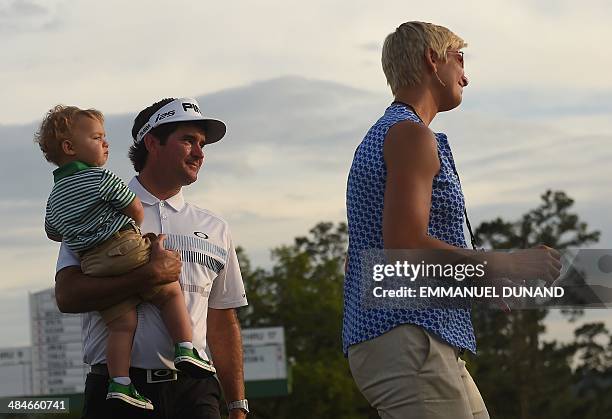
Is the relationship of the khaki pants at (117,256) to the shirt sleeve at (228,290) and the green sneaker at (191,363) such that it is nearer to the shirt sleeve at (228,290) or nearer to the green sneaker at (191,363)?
the green sneaker at (191,363)

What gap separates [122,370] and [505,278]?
212cm

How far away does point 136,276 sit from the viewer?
6.14 m

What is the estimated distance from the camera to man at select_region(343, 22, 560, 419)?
4645 mm

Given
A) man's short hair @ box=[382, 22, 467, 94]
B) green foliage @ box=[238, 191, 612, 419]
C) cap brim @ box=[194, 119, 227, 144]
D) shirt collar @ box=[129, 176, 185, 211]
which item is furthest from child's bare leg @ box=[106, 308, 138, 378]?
green foliage @ box=[238, 191, 612, 419]

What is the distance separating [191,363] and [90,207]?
32.0 inches

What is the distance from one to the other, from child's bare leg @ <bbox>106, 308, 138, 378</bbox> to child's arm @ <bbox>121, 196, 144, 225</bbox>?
1.40ft

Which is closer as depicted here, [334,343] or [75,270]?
[75,270]

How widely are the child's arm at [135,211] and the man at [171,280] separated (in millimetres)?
140

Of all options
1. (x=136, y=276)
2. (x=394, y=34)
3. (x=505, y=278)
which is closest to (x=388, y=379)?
(x=505, y=278)

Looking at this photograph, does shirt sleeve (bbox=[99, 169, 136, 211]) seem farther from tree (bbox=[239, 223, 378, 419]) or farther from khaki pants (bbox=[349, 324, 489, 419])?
tree (bbox=[239, 223, 378, 419])

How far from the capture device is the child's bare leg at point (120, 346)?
241 inches

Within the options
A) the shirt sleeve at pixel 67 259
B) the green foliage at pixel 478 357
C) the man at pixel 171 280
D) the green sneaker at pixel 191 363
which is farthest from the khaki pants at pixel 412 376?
the green foliage at pixel 478 357

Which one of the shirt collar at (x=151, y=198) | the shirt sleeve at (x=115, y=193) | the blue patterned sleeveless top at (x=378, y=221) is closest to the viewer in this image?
the blue patterned sleeveless top at (x=378, y=221)

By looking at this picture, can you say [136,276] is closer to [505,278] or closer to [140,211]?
[140,211]
